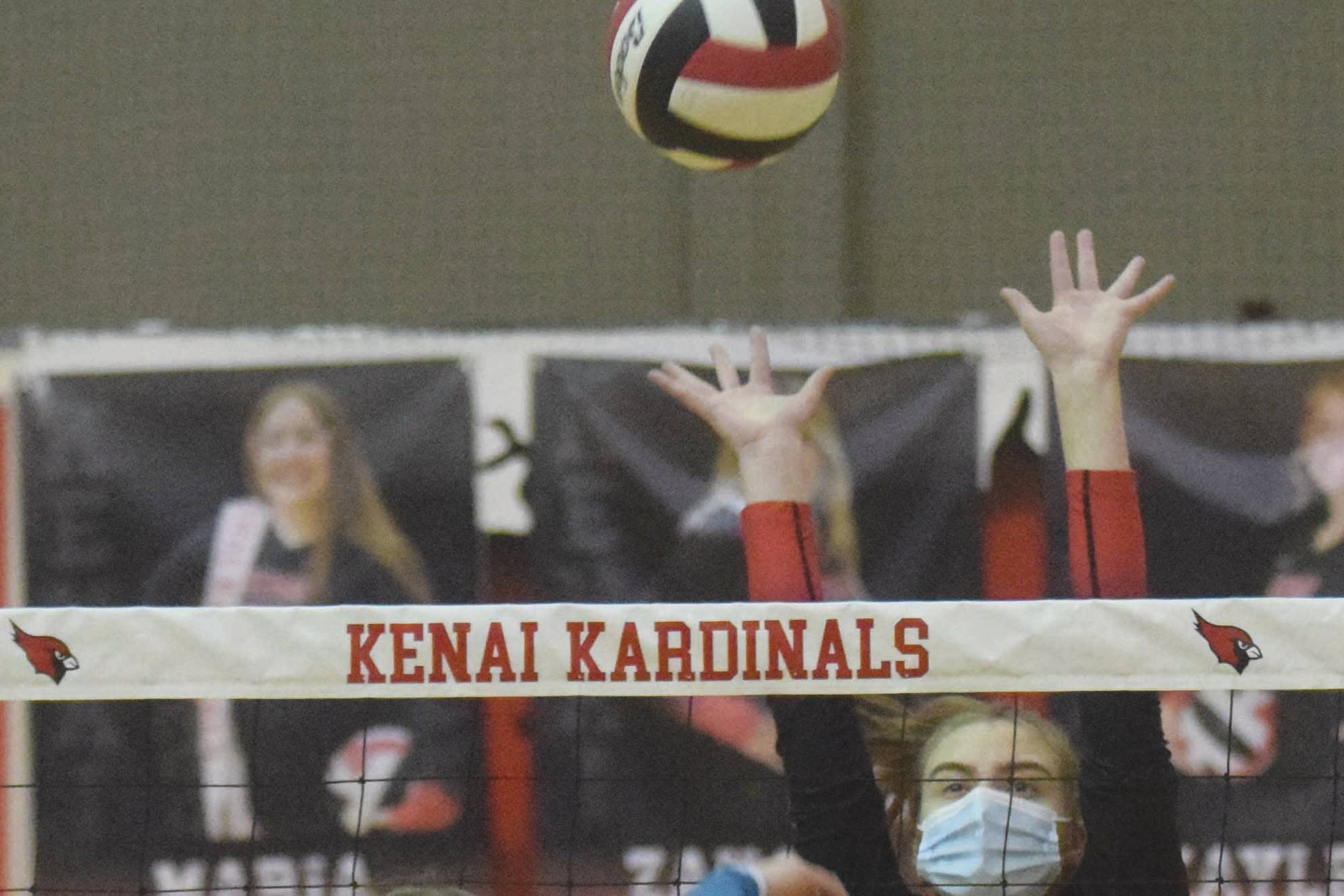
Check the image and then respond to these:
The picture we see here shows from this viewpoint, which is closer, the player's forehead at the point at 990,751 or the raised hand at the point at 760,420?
the raised hand at the point at 760,420

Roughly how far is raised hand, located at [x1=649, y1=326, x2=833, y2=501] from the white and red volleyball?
790 millimetres

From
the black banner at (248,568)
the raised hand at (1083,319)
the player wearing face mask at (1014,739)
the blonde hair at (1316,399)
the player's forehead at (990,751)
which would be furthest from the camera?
the black banner at (248,568)

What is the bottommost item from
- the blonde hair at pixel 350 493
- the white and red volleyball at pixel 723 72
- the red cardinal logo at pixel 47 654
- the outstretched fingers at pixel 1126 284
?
the red cardinal logo at pixel 47 654

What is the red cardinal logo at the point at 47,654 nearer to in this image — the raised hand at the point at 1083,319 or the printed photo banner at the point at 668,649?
the printed photo banner at the point at 668,649

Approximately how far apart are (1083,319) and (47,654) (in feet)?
6.36

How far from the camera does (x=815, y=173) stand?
244 inches

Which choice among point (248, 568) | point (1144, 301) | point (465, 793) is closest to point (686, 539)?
point (465, 793)

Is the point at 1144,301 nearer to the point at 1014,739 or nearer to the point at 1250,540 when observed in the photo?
the point at 1014,739

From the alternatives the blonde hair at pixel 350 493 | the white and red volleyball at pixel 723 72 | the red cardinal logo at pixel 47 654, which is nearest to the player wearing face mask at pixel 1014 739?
the white and red volleyball at pixel 723 72

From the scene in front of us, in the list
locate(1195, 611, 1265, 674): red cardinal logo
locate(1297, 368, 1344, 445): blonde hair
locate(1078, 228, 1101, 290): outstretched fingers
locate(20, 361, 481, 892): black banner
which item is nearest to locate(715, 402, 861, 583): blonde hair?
locate(20, 361, 481, 892): black banner

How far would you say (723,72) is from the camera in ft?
13.1

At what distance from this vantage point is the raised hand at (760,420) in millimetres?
3211

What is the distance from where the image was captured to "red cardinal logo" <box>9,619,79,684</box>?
354 centimetres

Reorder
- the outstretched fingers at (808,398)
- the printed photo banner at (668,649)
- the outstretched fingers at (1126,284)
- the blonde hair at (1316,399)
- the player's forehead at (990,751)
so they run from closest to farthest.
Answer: the outstretched fingers at (1126,284)
the outstretched fingers at (808,398)
the printed photo banner at (668,649)
the player's forehead at (990,751)
the blonde hair at (1316,399)
